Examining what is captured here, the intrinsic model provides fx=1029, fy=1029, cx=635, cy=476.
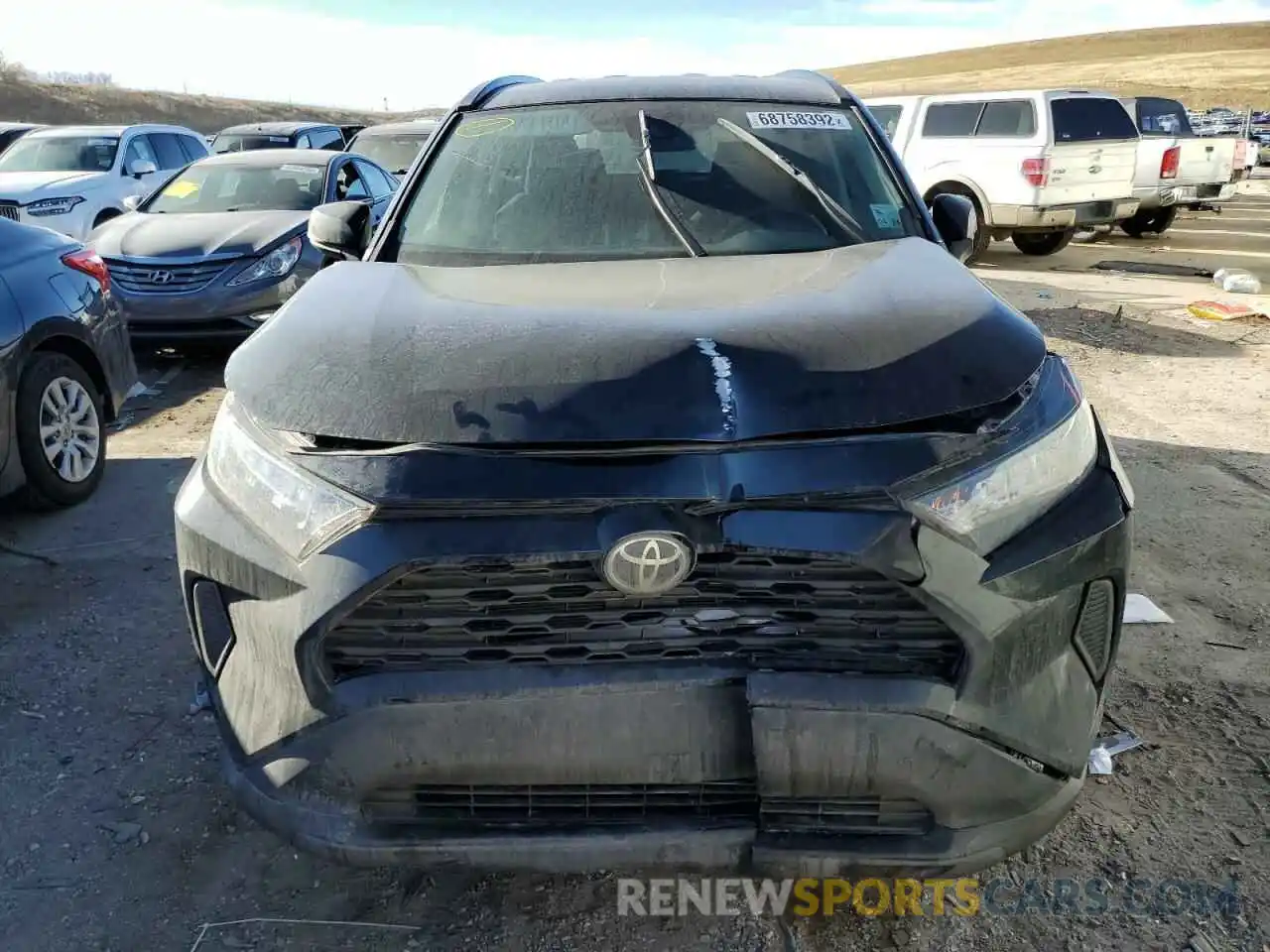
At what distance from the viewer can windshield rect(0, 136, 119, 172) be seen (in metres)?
11.9

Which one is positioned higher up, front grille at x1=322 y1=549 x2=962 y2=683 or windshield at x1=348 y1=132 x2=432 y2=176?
front grille at x1=322 y1=549 x2=962 y2=683

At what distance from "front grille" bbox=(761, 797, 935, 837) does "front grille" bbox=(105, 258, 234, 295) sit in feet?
21.2

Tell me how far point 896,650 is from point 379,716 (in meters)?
0.91

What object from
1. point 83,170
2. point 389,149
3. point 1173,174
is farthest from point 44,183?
point 1173,174

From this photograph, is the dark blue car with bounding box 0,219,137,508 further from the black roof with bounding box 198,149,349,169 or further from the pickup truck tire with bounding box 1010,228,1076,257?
the pickup truck tire with bounding box 1010,228,1076,257

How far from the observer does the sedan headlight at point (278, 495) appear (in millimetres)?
1771

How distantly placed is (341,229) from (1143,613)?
3.06m

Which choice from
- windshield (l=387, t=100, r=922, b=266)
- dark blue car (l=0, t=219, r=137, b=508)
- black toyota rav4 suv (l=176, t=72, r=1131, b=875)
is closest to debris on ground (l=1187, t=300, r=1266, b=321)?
windshield (l=387, t=100, r=922, b=266)

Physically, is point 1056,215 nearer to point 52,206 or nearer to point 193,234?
point 193,234

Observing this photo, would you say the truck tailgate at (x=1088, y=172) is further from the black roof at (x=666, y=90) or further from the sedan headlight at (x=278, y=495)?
the sedan headlight at (x=278, y=495)

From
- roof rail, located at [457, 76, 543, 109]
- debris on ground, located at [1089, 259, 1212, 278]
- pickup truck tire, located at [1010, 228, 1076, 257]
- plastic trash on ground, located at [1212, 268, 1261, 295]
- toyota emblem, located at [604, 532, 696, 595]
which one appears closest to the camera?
toyota emblem, located at [604, 532, 696, 595]

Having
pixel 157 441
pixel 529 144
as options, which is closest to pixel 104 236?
pixel 157 441

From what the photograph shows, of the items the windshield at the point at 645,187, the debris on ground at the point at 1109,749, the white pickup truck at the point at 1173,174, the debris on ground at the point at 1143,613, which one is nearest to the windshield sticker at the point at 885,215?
the windshield at the point at 645,187

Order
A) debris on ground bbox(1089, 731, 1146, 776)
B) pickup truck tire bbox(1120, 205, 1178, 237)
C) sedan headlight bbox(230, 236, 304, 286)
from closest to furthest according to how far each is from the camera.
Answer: debris on ground bbox(1089, 731, 1146, 776)
sedan headlight bbox(230, 236, 304, 286)
pickup truck tire bbox(1120, 205, 1178, 237)
